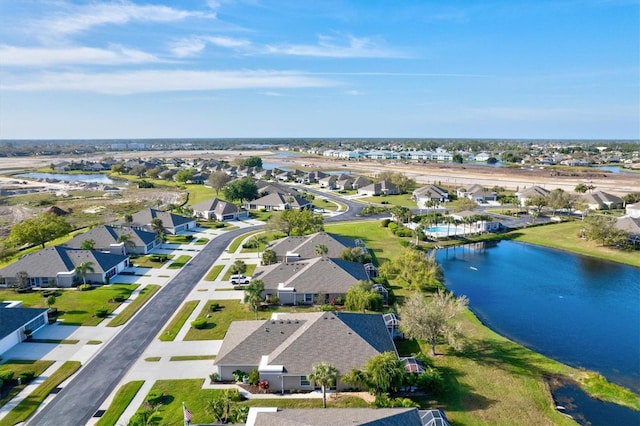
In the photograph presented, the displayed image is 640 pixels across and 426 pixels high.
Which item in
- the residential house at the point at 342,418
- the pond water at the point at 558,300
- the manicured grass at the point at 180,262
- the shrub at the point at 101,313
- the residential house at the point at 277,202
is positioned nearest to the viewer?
the residential house at the point at 342,418

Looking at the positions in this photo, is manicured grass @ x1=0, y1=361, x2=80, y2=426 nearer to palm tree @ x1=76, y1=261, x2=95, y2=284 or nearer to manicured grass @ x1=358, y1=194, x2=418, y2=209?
palm tree @ x1=76, y1=261, x2=95, y2=284

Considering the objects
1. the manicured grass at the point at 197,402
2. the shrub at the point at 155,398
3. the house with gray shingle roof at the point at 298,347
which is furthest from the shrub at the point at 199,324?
the shrub at the point at 155,398

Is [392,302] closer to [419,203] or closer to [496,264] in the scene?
[496,264]

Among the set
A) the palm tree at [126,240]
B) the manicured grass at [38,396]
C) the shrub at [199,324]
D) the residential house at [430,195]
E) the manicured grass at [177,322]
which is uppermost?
the residential house at [430,195]

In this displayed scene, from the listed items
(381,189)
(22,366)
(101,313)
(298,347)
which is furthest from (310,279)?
(381,189)

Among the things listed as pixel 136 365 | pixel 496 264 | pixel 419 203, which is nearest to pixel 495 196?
pixel 419 203

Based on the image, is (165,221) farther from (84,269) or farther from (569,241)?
(569,241)

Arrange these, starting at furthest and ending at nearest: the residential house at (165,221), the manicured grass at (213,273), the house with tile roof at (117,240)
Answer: the residential house at (165,221)
the house with tile roof at (117,240)
the manicured grass at (213,273)

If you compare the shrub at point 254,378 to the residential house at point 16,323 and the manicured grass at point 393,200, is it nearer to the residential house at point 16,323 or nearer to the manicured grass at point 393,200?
the residential house at point 16,323
